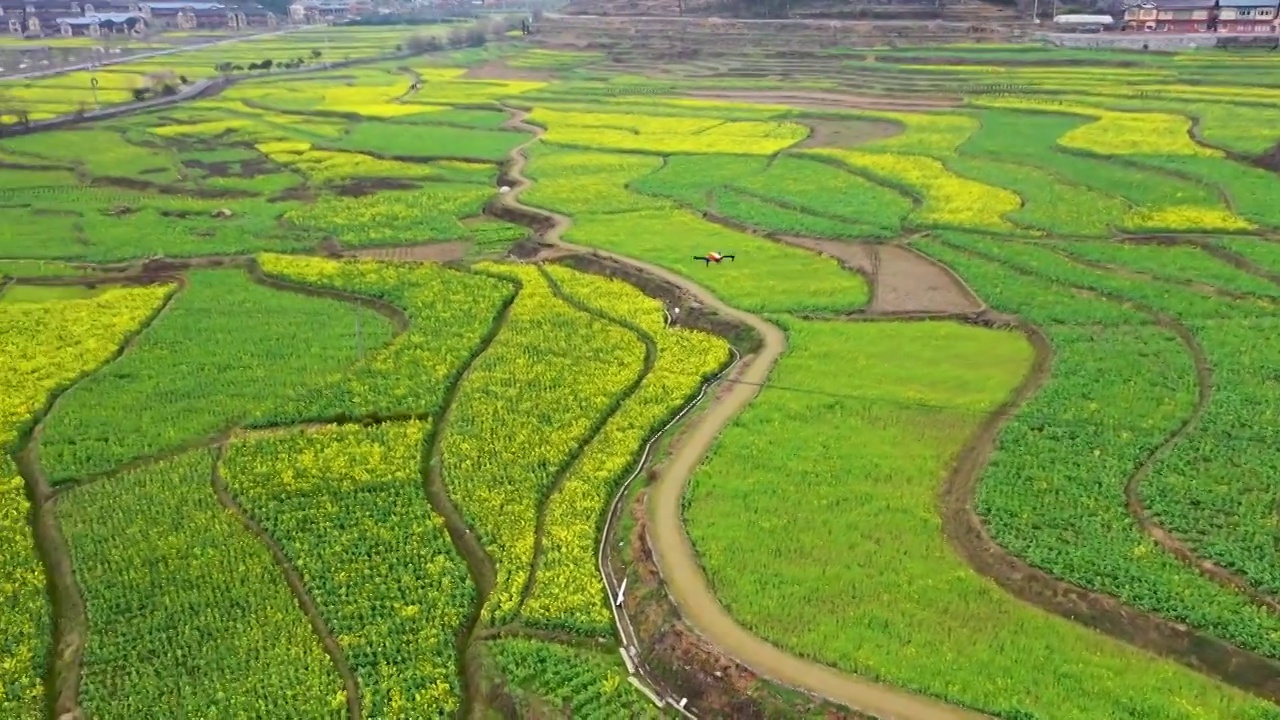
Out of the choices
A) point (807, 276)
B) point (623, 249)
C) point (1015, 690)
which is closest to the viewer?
point (1015, 690)

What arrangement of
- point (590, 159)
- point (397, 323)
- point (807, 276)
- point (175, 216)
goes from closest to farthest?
point (397, 323)
point (807, 276)
point (175, 216)
point (590, 159)

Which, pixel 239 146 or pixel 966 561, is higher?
pixel 239 146

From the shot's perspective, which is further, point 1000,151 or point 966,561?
point 1000,151

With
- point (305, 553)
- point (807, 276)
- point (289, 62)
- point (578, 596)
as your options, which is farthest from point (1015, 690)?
point (289, 62)

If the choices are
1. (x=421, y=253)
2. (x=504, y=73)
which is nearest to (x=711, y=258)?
(x=421, y=253)

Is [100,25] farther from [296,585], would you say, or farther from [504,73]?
[296,585]

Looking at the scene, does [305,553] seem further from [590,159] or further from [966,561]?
[590,159]
